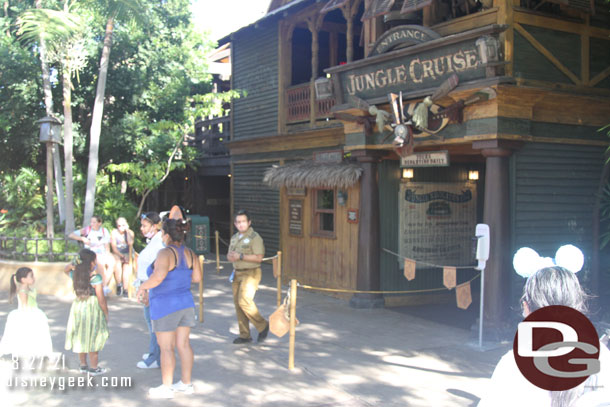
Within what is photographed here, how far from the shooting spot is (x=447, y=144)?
9.41 meters

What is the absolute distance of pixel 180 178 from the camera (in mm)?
22297

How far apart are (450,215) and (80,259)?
293 inches

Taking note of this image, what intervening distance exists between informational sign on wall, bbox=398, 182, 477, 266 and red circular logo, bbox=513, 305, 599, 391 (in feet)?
28.7

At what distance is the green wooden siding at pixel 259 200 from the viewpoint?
617 inches

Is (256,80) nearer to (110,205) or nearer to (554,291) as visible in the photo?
(110,205)

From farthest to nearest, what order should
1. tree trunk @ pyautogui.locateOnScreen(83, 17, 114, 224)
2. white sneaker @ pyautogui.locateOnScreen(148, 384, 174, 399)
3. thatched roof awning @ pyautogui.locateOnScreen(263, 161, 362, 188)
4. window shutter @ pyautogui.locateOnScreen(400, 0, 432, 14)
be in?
tree trunk @ pyautogui.locateOnScreen(83, 17, 114, 224) < thatched roof awning @ pyautogui.locateOnScreen(263, 161, 362, 188) < window shutter @ pyautogui.locateOnScreen(400, 0, 432, 14) < white sneaker @ pyautogui.locateOnScreen(148, 384, 174, 399)

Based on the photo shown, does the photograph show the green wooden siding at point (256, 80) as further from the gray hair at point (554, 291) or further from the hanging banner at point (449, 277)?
the gray hair at point (554, 291)

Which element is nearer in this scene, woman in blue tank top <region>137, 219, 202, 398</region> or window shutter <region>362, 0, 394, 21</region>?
woman in blue tank top <region>137, 219, 202, 398</region>

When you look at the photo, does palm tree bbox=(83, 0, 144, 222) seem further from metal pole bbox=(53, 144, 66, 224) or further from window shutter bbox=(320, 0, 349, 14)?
window shutter bbox=(320, 0, 349, 14)

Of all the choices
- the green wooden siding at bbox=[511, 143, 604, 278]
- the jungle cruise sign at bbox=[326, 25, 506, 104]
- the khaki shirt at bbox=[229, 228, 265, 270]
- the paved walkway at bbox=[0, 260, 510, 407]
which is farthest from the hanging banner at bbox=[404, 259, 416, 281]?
the khaki shirt at bbox=[229, 228, 265, 270]

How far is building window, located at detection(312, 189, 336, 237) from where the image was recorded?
470 inches

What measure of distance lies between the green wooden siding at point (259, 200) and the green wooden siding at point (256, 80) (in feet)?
3.21

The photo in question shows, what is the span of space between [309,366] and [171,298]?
2164 millimetres

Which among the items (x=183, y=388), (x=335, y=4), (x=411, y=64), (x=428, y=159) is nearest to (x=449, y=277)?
(x=428, y=159)
